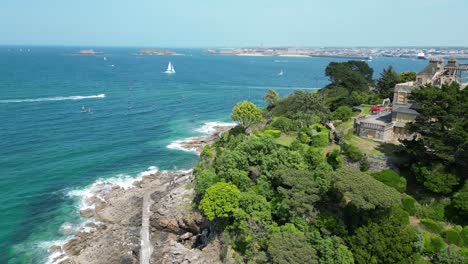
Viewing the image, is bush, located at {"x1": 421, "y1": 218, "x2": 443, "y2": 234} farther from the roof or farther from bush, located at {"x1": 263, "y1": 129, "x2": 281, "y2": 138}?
bush, located at {"x1": 263, "y1": 129, "x2": 281, "y2": 138}

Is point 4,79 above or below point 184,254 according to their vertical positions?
above

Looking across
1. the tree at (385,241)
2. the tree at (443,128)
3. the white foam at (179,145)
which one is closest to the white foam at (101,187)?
the white foam at (179,145)

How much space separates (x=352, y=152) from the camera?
34219mm

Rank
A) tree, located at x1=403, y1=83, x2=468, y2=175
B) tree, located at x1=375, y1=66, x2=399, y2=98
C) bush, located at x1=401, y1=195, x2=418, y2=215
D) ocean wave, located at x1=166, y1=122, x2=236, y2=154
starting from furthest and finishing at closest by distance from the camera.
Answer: ocean wave, located at x1=166, y1=122, x2=236, y2=154, tree, located at x1=375, y1=66, x2=399, y2=98, tree, located at x1=403, y1=83, x2=468, y2=175, bush, located at x1=401, y1=195, x2=418, y2=215

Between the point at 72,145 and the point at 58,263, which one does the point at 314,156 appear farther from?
the point at 72,145

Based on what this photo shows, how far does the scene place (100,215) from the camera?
4112 cm

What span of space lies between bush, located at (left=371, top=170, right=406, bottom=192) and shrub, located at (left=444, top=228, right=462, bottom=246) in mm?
4979

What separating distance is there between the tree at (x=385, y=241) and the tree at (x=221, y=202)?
10872mm

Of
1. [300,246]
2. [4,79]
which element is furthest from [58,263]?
[4,79]

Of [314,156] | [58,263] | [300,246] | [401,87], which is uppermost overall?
[401,87]

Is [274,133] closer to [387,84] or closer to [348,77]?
[387,84]

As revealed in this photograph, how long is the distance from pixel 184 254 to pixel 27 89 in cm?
9680

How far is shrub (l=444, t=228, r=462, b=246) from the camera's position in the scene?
26.0 m

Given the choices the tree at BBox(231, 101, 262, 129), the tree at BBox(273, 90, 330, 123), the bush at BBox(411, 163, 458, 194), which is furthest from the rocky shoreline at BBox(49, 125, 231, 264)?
the bush at BBox(411, 163, 458, 194)
